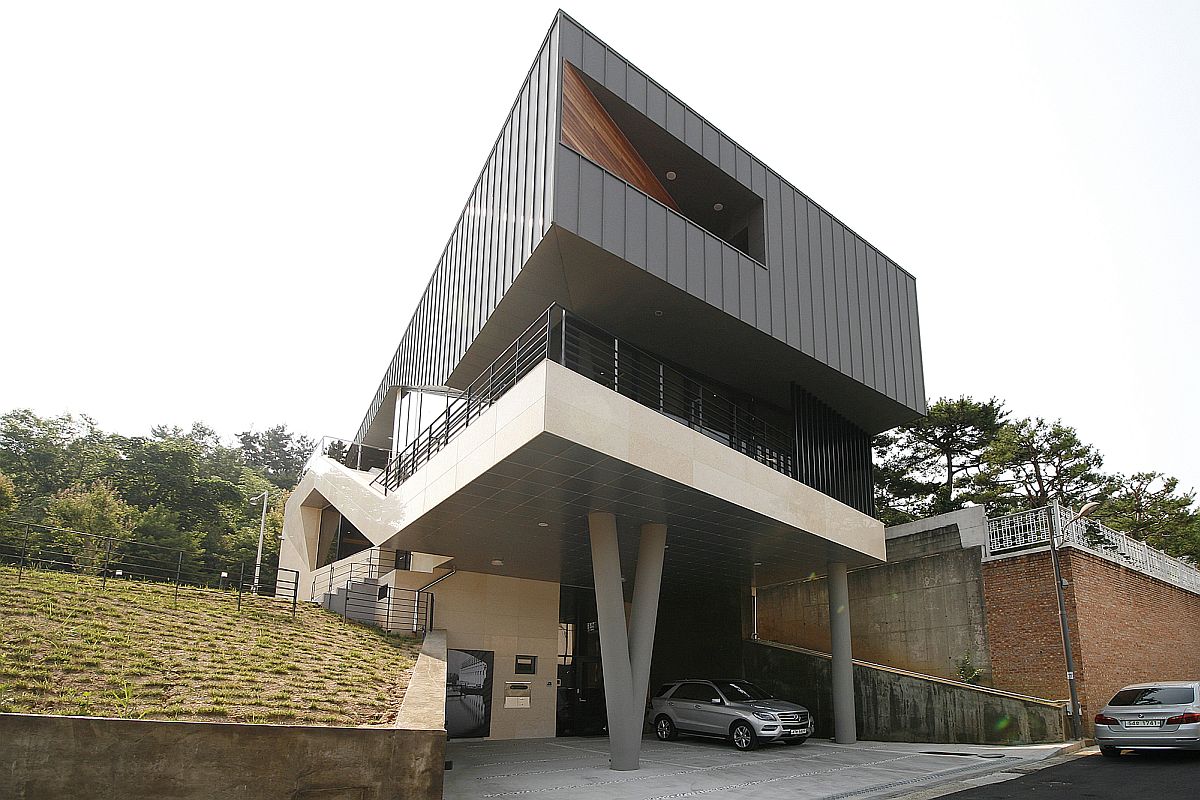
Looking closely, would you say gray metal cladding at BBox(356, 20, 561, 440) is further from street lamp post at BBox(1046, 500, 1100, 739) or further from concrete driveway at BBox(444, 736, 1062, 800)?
street lamp post at BBox(1046, 500, 1100, 739)

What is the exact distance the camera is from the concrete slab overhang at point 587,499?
39.9 feet

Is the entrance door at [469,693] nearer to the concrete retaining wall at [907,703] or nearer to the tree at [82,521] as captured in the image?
the concrete retaining wall at [907,703]

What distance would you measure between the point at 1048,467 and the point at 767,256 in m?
21.2

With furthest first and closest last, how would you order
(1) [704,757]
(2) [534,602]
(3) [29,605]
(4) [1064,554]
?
(2) [534,602]
(4) [1064,554]
(1) [704,757]
(3) [29,605]

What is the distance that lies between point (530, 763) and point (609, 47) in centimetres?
1436

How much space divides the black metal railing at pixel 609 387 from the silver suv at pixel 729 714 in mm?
5406

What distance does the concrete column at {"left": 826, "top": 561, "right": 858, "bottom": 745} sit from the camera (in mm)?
19312

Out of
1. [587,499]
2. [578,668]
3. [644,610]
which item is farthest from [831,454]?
[578,668]

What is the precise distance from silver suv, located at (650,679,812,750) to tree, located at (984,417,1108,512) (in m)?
17.3

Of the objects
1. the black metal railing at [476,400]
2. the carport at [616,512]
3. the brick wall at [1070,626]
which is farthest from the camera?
the brick wall at [1070,626]

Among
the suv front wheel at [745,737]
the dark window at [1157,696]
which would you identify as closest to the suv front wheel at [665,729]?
the suv front wheel at [745,737]

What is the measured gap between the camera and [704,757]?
52.7 feet

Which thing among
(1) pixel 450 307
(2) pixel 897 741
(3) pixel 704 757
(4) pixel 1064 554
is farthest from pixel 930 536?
(1) pixel 450 307

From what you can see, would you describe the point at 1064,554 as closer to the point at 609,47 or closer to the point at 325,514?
the point at 609,47
